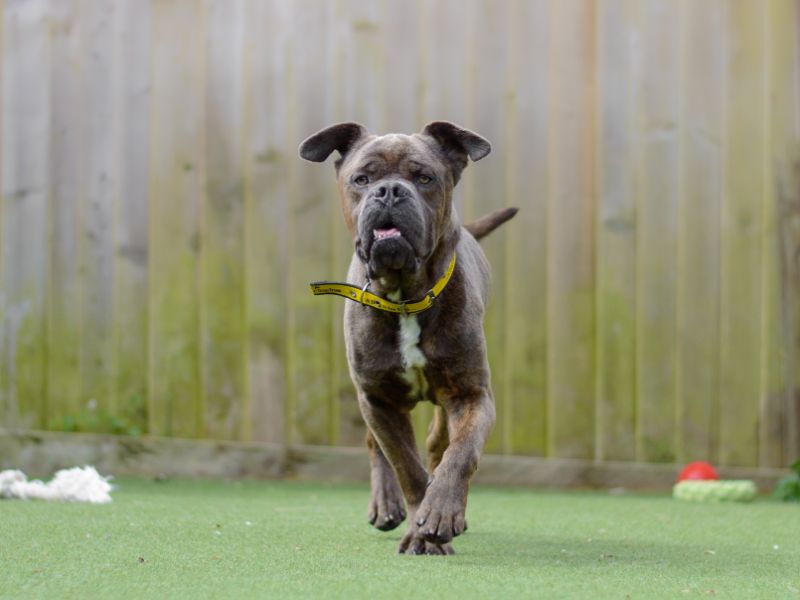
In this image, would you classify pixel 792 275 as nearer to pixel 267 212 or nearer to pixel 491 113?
pixel 491 113

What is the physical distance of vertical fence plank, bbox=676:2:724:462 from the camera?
6512mm

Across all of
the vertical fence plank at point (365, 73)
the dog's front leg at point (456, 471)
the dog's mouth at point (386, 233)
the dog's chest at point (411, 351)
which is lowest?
the dog's front leg at point (456, 471)

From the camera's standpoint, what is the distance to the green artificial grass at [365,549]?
3.30m

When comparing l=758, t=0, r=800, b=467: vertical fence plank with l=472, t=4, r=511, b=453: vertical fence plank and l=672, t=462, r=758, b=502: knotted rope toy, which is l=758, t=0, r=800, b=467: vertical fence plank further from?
l=472, t=4, r=511, b=453: vertical fence plank

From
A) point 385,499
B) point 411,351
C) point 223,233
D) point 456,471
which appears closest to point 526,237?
point 223,233

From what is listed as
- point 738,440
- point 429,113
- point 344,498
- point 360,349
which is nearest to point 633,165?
point 429,113

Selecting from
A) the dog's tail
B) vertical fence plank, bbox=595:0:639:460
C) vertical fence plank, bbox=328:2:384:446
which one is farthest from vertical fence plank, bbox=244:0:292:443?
vertical fence plank, bbox=595:0:639:460

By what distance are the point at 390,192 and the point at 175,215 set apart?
275 cm

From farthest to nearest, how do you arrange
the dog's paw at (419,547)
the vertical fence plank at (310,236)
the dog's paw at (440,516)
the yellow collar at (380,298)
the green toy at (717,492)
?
the vertical fence plank at (310,236), the green toy at (717,492), the yellow collar at (380,298), the dog's paw at (419,547), the dog's paw at (440,516)

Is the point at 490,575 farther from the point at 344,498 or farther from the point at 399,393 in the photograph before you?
the point at 344,498

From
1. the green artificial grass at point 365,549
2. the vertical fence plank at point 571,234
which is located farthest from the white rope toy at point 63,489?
the vertical fence plank at point 571,234

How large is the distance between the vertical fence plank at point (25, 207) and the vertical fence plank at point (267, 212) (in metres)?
1.05

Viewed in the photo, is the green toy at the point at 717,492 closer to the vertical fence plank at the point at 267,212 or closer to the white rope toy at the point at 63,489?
the vertical fence plank at the point at 267,212

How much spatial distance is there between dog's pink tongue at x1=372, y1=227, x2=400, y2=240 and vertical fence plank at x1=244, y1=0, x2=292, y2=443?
252 centimetres
